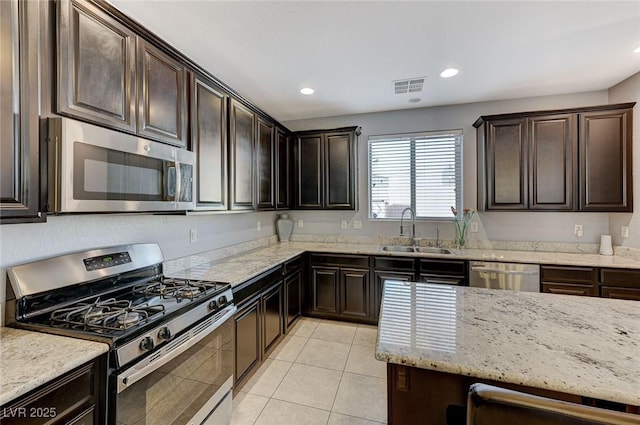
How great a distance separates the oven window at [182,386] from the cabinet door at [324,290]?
1.70m

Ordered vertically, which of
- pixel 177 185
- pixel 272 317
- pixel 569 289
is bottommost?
pixel 272 317

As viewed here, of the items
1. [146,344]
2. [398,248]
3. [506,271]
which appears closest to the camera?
[146,344]

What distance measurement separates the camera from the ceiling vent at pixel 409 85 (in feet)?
9.38

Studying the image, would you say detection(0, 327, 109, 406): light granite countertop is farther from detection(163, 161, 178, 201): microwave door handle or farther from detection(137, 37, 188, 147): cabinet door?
detection(137, 37, 188, 147): cabinet door

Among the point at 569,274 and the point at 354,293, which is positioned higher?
the point at 569,274

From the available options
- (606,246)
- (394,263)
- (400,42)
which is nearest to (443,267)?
(394,263)

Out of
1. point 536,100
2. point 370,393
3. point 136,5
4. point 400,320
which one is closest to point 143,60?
point 136,5

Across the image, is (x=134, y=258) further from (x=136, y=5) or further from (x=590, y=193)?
(x=590, y=193)

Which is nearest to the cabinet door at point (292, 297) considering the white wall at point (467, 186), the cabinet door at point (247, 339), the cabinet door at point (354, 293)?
the cabinet door at point (354, 293)

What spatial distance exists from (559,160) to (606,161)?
0.40 metres

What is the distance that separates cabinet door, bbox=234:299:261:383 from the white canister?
3.72m

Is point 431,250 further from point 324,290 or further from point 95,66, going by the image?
point 95,66

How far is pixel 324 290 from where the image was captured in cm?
350

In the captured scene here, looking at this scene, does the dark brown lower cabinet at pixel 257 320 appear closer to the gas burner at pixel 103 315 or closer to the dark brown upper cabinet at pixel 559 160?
the gas burner at pixel 103 315
